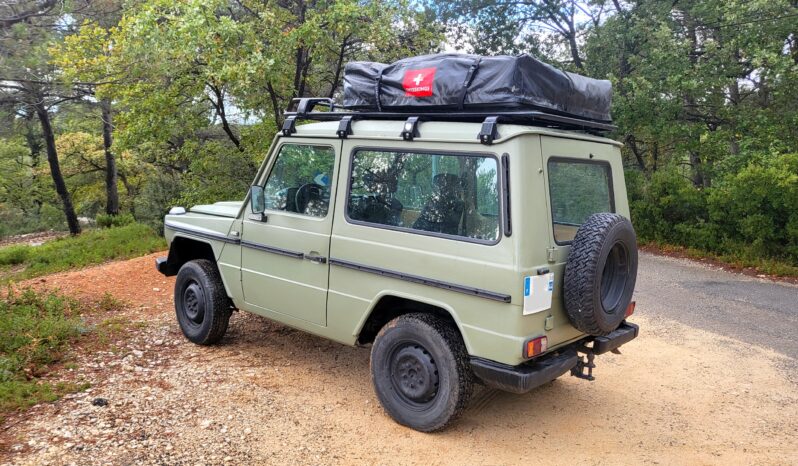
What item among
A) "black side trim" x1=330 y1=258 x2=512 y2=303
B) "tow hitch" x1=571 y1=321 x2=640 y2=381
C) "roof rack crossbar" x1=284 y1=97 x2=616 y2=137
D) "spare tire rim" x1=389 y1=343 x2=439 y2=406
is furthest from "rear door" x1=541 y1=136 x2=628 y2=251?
"spare tire rim" x1=389 y1=343 x2=439 y2=406

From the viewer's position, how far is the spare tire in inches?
133

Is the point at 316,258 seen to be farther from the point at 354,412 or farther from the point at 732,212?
the point at 732,212

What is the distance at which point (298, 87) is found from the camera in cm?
1027

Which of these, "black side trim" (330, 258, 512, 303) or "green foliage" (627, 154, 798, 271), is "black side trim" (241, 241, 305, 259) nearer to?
"black side trim" (330, 258, 512, 303)

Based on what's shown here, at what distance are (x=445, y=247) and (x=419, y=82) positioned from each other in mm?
1192

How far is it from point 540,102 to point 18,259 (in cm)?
1510

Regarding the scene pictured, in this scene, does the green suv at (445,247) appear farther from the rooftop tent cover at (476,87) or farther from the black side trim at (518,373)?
the rooftop tent cover at (476,87)

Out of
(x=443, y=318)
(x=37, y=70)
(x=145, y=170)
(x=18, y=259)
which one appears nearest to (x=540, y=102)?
(x=443, y=318)

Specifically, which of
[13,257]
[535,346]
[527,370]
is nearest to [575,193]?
[535,346]

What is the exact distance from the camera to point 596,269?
3.37 meters

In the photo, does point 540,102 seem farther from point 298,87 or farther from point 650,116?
point 650,116

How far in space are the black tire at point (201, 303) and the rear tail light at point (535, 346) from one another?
3020 mm

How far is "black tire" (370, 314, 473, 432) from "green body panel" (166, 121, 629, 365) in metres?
0.16

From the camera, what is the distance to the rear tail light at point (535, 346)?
3.31 meters
